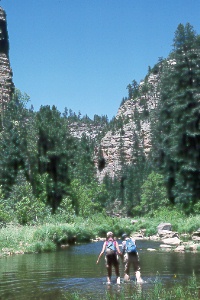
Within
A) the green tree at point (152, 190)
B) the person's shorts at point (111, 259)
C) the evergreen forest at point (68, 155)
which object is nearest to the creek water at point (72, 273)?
the person's shorts at point (111, 259)

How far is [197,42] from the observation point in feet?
147

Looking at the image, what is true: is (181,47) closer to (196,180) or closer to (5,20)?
(196,180)

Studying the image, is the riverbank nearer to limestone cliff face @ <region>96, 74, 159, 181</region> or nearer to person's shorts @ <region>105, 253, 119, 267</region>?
person's shorts @ <region>105, 253, 119, 267</region>

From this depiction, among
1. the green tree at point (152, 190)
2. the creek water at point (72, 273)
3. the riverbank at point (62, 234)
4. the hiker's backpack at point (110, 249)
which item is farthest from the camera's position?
the green tree at point (152, 190)

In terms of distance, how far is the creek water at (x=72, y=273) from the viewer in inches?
585

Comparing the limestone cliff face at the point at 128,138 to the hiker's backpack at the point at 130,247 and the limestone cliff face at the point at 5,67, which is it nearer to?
the limestone cliff face at the point at 5,67

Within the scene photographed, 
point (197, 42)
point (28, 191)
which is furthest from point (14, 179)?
point (197, 42)

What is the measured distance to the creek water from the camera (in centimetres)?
1486

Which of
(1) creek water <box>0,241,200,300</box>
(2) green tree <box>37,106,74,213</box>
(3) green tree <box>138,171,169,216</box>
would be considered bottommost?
(1) creek water <box>0,241,200,300</box>

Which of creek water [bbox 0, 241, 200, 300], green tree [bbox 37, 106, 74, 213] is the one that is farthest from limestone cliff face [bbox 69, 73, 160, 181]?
creek water [bbox 0, 241, 200, 300]

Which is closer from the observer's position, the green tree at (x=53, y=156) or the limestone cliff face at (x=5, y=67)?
the green tree at (x=53, y=156)

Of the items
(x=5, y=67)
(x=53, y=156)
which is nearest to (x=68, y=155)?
(x=53, y=156)

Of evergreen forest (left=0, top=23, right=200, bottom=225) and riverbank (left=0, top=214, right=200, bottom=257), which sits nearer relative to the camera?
riverbank (left=0, top=214, right=200, bottom=257)

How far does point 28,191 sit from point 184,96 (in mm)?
17810
